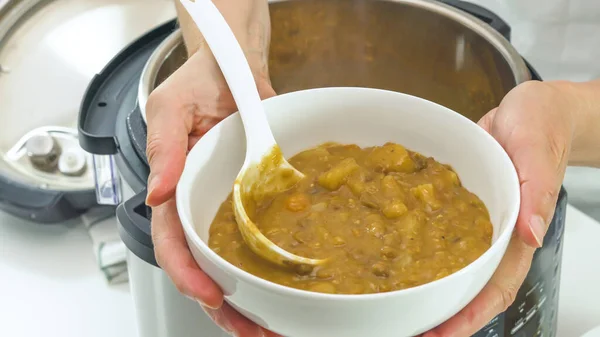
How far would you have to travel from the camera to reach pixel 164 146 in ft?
1.94

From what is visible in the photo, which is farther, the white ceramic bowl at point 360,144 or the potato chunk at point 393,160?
the potato chunk at point 393,160

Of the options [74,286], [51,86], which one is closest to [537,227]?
[74,286]

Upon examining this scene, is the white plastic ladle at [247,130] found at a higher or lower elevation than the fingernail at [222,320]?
higher

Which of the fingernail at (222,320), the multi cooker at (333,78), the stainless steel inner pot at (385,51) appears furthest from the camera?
the stainless steel inner pot at (385,51)

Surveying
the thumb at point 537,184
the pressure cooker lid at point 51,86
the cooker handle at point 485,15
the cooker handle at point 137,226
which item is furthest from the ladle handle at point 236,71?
the pressure cooker lid at point 51,86

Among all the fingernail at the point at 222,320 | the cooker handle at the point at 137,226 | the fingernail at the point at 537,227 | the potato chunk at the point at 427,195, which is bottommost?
the fingernail at the point at 222,320

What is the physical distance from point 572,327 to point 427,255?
1.34ft

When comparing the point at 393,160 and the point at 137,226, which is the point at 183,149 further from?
the point at 393,160

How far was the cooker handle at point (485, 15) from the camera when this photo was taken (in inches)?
31.9

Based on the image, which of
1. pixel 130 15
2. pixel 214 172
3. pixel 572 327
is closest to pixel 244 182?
pixel 214 172

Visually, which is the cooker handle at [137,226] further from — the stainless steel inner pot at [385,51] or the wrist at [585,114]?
the wrist at [585,114]

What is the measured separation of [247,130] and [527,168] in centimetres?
23

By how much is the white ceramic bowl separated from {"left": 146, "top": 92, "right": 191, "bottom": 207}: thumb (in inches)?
0.4

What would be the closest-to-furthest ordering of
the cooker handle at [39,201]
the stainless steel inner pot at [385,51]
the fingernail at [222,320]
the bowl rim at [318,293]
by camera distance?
the bowl rim at [318,293], the fingernail at [222,320], the stainless steel inner pot at [385,51], the cooker handle at [39,201]
